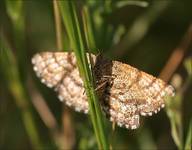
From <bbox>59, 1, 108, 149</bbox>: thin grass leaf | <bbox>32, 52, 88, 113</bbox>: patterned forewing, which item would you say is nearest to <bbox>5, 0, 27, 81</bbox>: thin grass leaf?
<bbox>32, 52, 88, 113</bbox>: patterned forewing

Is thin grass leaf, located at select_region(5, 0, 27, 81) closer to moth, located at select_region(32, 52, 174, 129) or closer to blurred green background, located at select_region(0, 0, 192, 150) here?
blurred green background, located at select_region(0, 0, 192, 150)

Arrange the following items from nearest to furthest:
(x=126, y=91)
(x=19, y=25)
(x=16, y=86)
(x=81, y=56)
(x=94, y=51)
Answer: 1. (x=81, y=56)
2. (x=126, y=91)
3. (x=94, y=51)
4. (x=19, y=25)
5. (x=16, y=86)


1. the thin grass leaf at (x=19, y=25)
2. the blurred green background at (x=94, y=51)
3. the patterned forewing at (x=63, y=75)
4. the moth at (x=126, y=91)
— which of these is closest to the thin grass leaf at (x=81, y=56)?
the moth at (x=126, y=91)

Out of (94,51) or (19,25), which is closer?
(94,51)

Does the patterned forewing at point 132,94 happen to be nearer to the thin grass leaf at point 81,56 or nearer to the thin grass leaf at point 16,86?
the thin grass leaf at point 81,56

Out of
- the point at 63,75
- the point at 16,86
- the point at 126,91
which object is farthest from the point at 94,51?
the point at 16,86

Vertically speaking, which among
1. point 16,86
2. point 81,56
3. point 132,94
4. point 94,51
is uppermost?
point 81,56

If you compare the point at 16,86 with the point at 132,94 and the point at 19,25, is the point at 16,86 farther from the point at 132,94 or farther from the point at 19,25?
the point at 132,94
